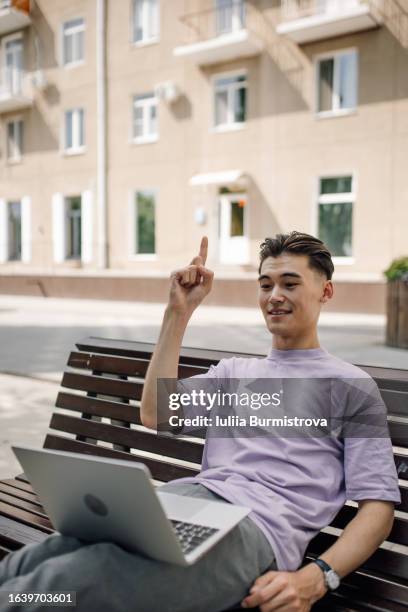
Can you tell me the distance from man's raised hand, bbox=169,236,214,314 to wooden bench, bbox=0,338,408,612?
1.34 feet

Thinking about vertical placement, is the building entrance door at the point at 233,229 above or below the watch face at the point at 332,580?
above

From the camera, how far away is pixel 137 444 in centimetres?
263

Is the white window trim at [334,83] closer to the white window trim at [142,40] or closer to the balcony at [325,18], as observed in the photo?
the balcony at [325,18]

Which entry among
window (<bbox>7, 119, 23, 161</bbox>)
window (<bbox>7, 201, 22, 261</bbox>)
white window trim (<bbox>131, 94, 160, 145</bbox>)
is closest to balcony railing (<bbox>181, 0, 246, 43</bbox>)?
white window trim (<bbox>131, 94, 160, 145</bbox>)

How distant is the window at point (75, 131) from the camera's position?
21375 millimetres

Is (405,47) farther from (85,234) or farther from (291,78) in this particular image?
(85,234)

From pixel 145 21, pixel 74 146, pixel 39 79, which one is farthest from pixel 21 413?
pixel 39 79

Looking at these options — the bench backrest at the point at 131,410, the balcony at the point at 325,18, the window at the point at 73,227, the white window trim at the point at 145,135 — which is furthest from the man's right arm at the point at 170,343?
the window at the point at 73,227

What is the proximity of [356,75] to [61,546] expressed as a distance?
15967mm

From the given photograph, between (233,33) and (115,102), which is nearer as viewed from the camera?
(233,33)

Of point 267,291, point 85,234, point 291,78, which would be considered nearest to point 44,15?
point 85,234

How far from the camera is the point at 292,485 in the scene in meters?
1.87

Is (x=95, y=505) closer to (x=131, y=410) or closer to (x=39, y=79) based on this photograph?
(x=131, y=410)

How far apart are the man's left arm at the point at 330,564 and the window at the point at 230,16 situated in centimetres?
1766
